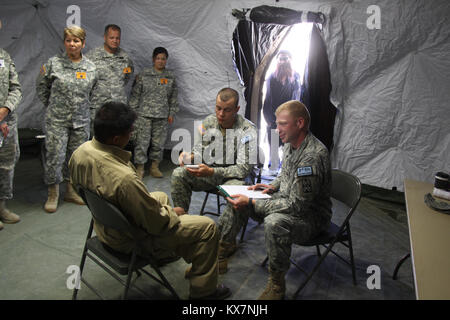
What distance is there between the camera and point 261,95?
4641 millimetres

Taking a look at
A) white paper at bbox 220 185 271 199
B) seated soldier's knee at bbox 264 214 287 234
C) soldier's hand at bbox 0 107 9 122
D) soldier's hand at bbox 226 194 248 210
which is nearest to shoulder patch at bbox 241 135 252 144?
white paper at bbox 220 185 271 199

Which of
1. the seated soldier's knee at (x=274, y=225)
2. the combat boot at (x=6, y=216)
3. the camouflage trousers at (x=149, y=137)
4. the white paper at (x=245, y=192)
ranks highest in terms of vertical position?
the white paper at (x=245, y=192)

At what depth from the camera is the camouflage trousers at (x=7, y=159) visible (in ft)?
9.87

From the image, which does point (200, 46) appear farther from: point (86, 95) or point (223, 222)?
point (223, 222)

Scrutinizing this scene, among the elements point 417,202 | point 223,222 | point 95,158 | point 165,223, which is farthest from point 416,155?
point 95,158

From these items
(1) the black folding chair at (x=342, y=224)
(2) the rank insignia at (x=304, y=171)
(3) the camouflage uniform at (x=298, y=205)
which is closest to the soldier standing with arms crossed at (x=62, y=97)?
(3) the camouflage uniform at (x=298, y=205)

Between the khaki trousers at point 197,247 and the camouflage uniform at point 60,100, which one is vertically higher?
the camouflage uniform at point 60,100

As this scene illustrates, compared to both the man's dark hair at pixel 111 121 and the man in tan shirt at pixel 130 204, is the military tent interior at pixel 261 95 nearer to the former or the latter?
the man in tan shirt at pixel 130 204

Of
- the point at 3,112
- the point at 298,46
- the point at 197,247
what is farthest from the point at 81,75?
the point at 298,46

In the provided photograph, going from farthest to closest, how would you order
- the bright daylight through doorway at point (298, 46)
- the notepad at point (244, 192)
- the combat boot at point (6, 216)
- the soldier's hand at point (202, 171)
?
1. the bright daylight through doorway at point (298, 46)
2. the combat boot at point (6, 216)
3. the soldier's hand at point (202, 171)
4. the notepad at point (244, 192)

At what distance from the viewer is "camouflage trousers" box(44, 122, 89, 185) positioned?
11.2ft

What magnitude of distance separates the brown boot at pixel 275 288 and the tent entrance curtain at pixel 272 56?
2498 millimetres

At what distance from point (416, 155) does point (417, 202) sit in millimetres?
2003

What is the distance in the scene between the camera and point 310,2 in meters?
4.07
